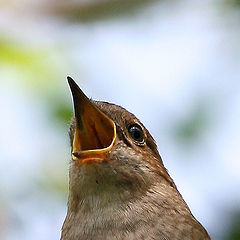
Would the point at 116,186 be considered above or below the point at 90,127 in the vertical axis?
below

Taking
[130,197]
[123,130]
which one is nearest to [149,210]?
[130,197]

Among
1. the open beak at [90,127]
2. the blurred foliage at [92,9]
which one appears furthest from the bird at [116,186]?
the blurred foliage at [92,9]

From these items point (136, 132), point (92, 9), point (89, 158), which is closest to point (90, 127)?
point (136, 132)

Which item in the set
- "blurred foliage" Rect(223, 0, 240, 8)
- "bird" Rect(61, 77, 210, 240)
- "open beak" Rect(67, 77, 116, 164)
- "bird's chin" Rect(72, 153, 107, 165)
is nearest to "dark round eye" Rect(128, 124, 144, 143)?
"bird" Rect(61, 77, 210, 240)

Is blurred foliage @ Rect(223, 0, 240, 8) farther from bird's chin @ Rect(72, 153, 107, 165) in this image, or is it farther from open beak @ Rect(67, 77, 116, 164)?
bird's chin @ Rect(72, 153, 107, 165)

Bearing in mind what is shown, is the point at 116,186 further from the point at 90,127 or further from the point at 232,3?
the point at 232,3

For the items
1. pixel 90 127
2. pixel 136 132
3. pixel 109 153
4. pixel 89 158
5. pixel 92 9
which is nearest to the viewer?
pixel 89 158
